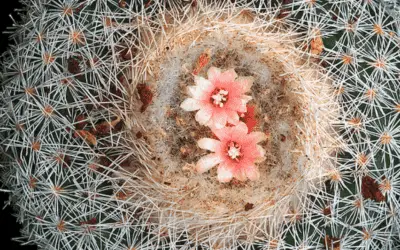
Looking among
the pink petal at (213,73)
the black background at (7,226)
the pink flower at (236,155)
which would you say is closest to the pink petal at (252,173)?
the pink flower at (236,155)

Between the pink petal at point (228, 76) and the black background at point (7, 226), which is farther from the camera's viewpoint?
the black background at point (7, 226)

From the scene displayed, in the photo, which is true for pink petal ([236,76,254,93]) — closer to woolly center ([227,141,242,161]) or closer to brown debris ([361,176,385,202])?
woolly center ([227,141,242,161])

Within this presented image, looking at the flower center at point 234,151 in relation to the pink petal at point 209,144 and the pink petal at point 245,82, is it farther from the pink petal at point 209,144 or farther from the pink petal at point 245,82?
the pink petal at point 245,82

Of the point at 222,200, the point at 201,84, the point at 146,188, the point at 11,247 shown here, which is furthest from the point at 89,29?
the point at 11,247

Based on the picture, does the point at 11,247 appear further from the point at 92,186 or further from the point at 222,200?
the point at 222,200

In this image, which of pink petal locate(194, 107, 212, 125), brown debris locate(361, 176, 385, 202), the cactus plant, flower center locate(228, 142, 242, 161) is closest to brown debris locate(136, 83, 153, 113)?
the cactus plant

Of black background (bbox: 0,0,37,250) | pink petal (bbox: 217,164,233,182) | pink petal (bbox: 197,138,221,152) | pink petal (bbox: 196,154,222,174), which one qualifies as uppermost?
pink petal (bbox: 197,138,221,152)

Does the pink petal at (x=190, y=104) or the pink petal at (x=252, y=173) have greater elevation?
the pink petal at (x=190, y=104)

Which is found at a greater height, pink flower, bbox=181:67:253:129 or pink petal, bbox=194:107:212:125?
pink flower, bbox=181:67:253:129
